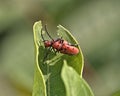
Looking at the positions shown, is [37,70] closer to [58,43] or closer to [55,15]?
[58,43]

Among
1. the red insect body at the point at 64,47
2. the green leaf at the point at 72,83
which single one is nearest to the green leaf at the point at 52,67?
the red insect body at the point at 64,47

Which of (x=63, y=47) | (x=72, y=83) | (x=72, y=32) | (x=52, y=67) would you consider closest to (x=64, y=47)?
(x=63, y=47)

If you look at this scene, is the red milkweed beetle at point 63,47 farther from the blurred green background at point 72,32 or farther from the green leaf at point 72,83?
the blurred green background at point 72,32

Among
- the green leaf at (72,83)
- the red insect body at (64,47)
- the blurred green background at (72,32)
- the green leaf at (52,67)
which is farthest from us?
the blurred green background at (72,32)

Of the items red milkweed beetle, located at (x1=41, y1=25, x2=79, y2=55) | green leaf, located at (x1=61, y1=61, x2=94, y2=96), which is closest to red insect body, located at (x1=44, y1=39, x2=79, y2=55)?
red milkweed beetle, located at (x1=41, y1=25, x2=79, y2=55)

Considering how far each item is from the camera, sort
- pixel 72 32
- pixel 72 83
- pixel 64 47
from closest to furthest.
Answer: pixel 72 83 → pixel 64 47 → pixel 72 32

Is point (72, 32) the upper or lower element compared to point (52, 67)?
upper

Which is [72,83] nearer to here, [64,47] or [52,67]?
[52,67]

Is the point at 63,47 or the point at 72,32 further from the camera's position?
the point at 72,32

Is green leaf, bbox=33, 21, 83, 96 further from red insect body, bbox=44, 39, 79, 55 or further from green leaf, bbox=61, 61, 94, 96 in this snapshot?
green leaf, bbox=61, 61, 94, 96
